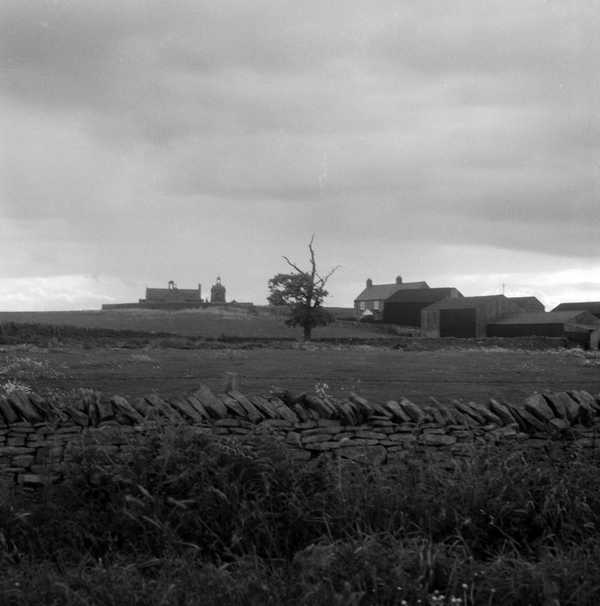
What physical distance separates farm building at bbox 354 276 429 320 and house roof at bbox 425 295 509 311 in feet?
69.8

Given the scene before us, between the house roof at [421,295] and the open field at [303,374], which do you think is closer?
the open field at [303,374]

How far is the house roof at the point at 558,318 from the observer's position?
67.9m

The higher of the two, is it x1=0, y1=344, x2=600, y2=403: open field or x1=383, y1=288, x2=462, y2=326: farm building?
x1=383, y1=288, x2=462, y2=326: farm building

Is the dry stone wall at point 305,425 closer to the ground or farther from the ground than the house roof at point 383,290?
closer to the ground

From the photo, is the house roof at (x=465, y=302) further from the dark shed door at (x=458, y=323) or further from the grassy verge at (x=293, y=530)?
the grassy verge at (x=293, y=530)

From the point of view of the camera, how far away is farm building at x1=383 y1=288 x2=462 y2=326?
99.8 m

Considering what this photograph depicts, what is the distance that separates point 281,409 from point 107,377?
46.4 ft

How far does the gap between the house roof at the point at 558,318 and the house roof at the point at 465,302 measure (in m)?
3.55

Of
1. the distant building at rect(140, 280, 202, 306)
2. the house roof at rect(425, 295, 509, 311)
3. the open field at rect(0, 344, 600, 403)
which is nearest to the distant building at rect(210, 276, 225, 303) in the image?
the distant building at rect(140, 280, 202, 306)

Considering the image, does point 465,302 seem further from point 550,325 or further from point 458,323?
point 550,325

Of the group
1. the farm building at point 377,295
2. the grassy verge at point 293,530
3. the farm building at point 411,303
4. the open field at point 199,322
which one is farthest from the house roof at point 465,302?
the grassy verge at point 293,530

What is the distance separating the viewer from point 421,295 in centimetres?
10256

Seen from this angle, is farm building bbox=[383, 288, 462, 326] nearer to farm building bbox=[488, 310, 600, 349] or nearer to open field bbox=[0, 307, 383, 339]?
open field bbox=[0, 307, 383, 339]

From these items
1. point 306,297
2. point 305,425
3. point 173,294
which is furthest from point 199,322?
point 305,425
